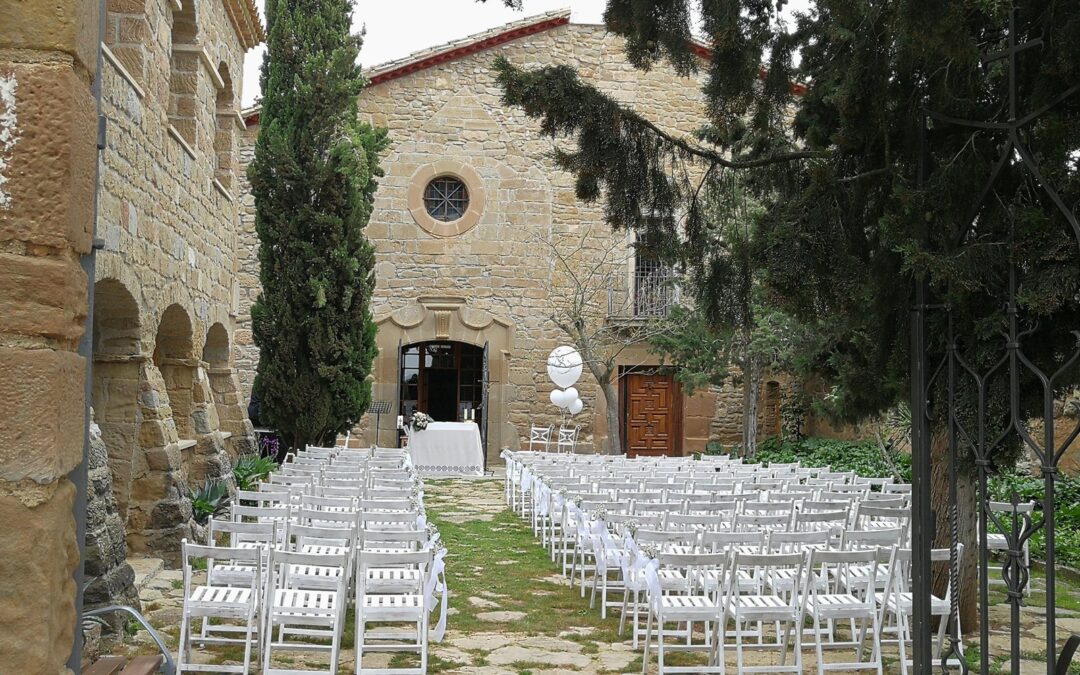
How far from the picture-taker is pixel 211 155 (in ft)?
35.4

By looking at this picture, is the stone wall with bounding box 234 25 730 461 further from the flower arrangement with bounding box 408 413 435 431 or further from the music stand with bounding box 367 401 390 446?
the flower arrangement with bounding box 408 413 435 431

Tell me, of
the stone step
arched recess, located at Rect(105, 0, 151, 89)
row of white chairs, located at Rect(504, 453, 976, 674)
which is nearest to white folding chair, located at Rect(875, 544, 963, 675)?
row of white chairs, located at Rect(504, 453, 976, 674)

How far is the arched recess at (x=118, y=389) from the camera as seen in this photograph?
25.2 ft

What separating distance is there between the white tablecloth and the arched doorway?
2347 mm

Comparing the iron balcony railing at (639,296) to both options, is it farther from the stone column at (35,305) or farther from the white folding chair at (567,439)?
the stone column at (35,305)

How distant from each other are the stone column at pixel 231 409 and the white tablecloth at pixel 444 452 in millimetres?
4489

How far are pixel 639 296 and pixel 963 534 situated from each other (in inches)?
510

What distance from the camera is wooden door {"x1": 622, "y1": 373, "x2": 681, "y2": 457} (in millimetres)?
19797

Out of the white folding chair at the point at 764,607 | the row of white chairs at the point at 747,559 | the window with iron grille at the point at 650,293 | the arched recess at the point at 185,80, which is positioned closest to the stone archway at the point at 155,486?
the arched recess at the point at 185,80

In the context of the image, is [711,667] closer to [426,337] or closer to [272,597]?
[272,597]

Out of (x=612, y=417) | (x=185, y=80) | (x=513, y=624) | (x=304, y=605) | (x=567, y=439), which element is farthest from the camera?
(x=567, y=439)

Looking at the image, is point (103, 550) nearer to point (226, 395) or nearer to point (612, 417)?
point (226, 395)

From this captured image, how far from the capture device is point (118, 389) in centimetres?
789

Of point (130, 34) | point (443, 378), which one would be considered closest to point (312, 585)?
point (130, 34)
